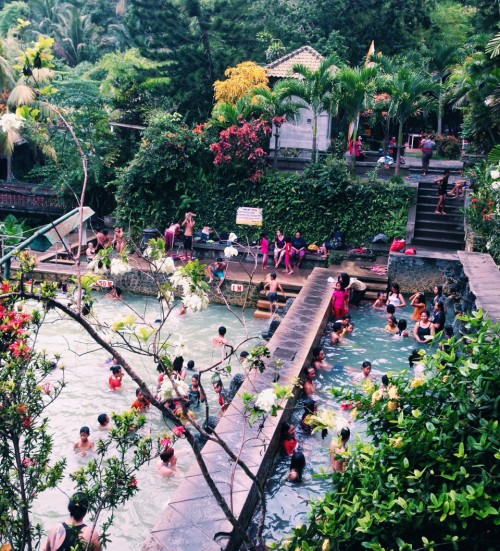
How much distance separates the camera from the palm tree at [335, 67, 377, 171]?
16641 millimetres

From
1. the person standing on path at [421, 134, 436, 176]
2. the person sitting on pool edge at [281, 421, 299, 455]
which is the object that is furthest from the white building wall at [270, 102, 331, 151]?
the person sitting on pool edge at [281, 421, 299, 455]

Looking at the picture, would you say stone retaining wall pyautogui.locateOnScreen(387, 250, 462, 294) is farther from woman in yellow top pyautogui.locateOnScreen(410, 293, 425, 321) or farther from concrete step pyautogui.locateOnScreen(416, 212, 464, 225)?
concrete step pyautogui.locateOnScreen(416, 212, 464, 225)

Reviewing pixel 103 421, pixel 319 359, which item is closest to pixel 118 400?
pixel 103 421

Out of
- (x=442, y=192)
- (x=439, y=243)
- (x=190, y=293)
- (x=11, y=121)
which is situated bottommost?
(x=439, y=243)

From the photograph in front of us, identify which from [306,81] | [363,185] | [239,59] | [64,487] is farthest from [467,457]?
[239,59]

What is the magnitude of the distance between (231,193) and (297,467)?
40.1ft

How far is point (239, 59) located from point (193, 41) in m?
1.85

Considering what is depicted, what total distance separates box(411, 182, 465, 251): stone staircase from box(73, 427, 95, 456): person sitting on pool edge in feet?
36.7

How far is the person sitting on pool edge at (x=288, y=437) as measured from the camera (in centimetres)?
781

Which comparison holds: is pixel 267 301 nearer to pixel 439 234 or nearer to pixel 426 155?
pixel 439 234

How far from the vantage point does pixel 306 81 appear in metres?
17.4

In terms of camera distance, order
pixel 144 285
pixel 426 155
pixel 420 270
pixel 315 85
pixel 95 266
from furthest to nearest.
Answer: pixel 426 155
pixel 315 85
pixel 144 285
pixel 420 270
pixel 95 266

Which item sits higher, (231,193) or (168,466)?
(231,193)

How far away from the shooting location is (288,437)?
7.87 m
